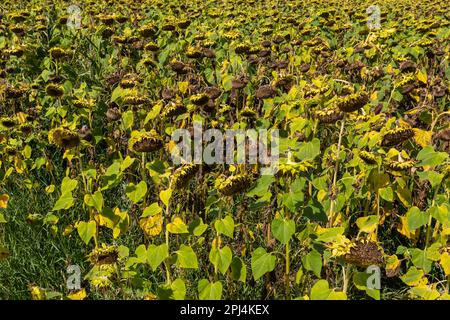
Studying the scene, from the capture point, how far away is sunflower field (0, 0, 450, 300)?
5.77 feet

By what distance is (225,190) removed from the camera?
1684 mm

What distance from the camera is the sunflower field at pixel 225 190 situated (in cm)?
176

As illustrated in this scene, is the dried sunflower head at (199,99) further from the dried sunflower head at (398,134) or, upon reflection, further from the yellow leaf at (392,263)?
the yellow leaf at (392,263)

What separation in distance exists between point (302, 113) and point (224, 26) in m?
→ 2.06

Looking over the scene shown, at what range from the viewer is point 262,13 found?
6.11 meters

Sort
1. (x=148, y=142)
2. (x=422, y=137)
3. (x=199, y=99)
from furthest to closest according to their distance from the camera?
(x=199, y=99)
(x=422, y=137)
(x=148, y=142)

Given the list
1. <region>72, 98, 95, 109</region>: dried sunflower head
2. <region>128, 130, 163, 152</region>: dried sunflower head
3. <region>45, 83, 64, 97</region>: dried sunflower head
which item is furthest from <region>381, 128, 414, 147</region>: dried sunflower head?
<region>45, 83, 64, 97</region>: dried sunflower head

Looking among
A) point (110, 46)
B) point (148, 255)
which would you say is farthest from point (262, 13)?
point (148, 255)

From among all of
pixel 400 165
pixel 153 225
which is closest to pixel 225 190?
pixel 153 225

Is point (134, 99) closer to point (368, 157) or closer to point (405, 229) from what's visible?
point (368, 157)

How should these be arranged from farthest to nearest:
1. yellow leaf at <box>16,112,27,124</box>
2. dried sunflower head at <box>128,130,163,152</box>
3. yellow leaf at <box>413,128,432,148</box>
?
yellow leaf at <box>16,112,27,124</box>
yellow leaf at <box>413,128,432,148</box>
dried sunflower head at <box>128,130,163,152</box>

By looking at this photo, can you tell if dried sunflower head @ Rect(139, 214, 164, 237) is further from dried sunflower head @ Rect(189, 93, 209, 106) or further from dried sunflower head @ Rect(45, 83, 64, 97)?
dried sunflower head @ Rect(45, 83, 64, 97)

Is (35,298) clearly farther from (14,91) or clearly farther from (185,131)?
(14,91)

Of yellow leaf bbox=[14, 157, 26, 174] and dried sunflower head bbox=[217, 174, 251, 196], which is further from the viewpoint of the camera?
yellow leaf bbox=[14, 157, 26, 174]
